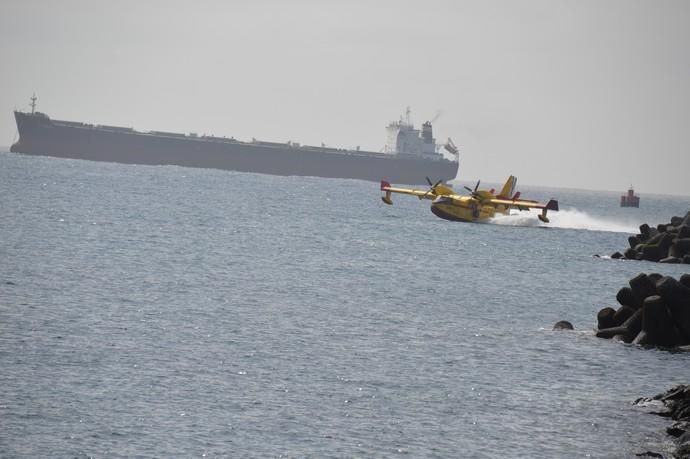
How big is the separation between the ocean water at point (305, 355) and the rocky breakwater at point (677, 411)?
16.8 inches

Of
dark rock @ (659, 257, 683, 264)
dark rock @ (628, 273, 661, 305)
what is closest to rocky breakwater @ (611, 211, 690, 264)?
dark rock @ (659, 257, 683, 264)

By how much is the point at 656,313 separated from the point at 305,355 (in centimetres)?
1216

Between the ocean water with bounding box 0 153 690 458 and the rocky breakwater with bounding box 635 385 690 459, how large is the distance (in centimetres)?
43

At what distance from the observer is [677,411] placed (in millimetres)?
28609

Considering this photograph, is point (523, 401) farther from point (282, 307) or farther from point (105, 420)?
point (282, 307)

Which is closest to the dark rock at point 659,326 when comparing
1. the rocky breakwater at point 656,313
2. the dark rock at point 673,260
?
the rocky breakwater at point 656,313

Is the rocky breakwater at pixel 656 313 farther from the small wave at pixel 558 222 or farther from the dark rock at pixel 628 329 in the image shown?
the small wave at pixel 558 222

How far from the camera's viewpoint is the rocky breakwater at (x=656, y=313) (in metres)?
37.4

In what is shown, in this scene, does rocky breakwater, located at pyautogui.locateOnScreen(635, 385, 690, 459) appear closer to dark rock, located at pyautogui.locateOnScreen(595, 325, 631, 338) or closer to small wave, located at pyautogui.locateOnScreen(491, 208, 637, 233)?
dark rock, located at pyautogui.locateOnScreen(595, 325, 631, 338)

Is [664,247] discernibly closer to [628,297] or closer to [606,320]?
[606,320]

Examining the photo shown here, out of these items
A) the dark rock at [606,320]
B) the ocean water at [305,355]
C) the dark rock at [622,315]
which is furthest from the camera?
the dark rock at [606,320]

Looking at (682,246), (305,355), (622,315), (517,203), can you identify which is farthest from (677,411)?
(517,203)

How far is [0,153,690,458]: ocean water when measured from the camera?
25.2m

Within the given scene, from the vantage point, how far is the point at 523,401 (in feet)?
98.2
